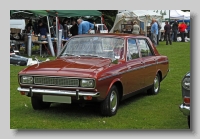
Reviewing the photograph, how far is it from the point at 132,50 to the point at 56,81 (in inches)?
87.1

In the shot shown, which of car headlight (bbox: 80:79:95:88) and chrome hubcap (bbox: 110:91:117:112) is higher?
car headlight (bbox: 80:79:95:88)

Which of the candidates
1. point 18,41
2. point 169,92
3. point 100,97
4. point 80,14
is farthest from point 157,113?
point 80,14

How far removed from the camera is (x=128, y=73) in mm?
7484

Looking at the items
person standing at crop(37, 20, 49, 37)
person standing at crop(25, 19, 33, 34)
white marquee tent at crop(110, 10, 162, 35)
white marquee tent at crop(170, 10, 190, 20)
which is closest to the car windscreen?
person standing at crop(37, 20, 49, 37)

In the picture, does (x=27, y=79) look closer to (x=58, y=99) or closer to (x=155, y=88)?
(x=58, y=99)

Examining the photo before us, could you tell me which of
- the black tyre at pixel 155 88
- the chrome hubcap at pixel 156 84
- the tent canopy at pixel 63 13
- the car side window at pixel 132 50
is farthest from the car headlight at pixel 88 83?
the tent canopy at pixel 63 13

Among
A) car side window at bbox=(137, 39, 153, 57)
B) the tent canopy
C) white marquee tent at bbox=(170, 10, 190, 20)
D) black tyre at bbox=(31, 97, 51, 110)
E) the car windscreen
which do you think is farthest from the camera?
white marquee tent at bbox=(170, 10, 190, 20)

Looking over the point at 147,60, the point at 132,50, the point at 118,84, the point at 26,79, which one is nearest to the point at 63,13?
the point at 147,60

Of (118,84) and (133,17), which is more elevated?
(133,17)

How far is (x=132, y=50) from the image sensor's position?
809 centimetres

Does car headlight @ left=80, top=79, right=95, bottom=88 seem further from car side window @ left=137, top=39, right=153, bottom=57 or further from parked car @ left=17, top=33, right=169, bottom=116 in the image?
car side window @ left=137, top=39, right=153, bottom=57

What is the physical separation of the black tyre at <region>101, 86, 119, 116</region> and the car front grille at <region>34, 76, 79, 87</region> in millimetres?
698

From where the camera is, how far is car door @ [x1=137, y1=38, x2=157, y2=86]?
8.50 meters

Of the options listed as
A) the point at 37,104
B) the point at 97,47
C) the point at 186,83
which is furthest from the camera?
the point at 97,47
